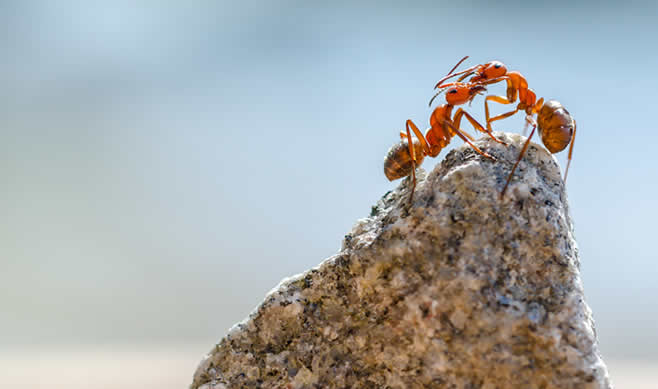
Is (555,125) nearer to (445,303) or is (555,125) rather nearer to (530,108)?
(530,108)

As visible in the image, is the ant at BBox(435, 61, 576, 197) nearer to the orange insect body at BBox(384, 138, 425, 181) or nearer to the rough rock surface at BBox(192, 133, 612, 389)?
the rough rock surface at BBox(192, 133, 612, 389)

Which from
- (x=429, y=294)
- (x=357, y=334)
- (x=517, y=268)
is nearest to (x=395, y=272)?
(x=429, y=294)

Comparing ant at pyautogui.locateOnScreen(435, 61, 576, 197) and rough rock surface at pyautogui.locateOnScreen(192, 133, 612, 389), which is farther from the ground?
ant at pyautogui.locateOnScreen(435, 61, 576, 197)

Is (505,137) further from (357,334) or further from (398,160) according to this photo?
(357,334)

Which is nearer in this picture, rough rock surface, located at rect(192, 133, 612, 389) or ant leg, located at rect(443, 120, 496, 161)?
rough rock surface, located at rect(192, 133, 612, 389)

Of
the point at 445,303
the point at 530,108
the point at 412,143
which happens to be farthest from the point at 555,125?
the point at 445,303

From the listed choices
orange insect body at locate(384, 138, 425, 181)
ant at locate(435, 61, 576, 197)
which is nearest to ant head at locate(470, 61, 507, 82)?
ant at locate(435, 61, 576, 197)

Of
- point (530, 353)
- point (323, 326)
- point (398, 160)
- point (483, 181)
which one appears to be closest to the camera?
point (530, 353)
